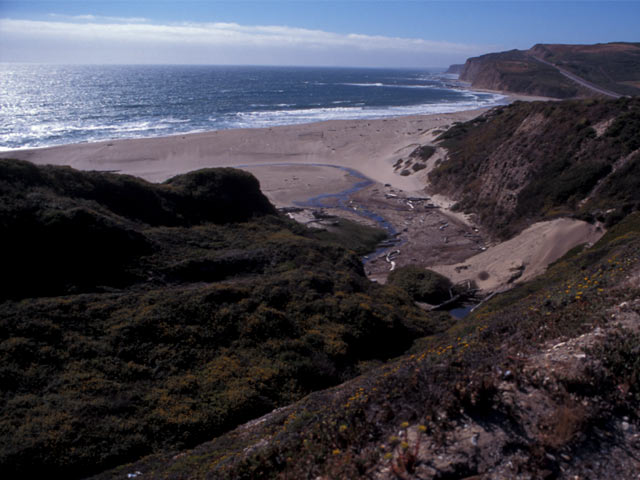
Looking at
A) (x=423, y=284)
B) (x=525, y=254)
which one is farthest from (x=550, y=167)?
(x=423, y=284)

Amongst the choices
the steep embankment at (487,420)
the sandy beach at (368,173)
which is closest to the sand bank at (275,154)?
the sandy beach at (368,173)

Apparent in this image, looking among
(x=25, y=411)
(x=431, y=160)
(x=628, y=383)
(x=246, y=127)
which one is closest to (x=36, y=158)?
(x=246, y=127)

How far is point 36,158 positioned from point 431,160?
137 feet

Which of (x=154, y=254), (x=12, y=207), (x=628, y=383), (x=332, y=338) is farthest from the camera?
(x=154, y=254)

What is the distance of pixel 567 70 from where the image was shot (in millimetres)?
117938

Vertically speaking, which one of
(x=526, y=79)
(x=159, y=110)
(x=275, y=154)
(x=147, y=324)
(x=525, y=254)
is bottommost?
(x=525, y=254)

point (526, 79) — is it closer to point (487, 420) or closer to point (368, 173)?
point (368, 173)

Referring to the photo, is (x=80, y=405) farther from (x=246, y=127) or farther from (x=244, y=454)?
(x=246, y=127)

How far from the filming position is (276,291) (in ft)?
42.5

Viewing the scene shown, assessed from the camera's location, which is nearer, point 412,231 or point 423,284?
point 423,284

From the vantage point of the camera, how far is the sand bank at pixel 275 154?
40312mm

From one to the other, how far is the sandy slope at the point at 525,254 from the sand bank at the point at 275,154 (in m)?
16.7

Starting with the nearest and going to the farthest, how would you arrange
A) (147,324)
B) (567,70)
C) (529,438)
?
(529,438)
(147,324)
(567,70)

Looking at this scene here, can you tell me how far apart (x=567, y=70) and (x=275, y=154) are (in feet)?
361
